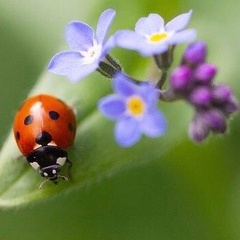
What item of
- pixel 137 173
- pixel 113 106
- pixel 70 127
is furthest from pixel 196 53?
pixel 137 173

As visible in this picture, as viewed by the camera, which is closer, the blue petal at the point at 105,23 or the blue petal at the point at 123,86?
the blue petal at the point at 123,86

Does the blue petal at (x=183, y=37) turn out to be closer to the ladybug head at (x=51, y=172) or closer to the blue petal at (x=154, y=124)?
the blue petal at (x=154, y=124)

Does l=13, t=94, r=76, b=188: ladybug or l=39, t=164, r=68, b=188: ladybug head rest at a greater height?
l=13, t=94, r=76, b=188: ladybug

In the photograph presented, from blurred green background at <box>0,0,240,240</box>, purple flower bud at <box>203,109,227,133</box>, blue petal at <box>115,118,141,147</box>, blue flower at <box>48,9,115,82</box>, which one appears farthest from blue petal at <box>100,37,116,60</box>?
blurred green background at <box>0,0,240,240</box>

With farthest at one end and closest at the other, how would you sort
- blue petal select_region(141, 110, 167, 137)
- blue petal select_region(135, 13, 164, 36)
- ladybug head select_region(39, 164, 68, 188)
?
ladybug head select_region(39, 164, 68, 188)
blue petal select_region(135, 13, 164, 36)
blue petal select_region(141, 110, 167, 137)

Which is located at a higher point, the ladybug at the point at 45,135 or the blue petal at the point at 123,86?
the blue petal at the point at 123,86

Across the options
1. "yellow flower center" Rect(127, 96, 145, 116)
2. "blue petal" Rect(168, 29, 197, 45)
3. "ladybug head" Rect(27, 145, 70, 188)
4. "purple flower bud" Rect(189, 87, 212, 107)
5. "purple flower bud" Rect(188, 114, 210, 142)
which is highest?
"blue petal" Rect(168, 29, 197, 45)

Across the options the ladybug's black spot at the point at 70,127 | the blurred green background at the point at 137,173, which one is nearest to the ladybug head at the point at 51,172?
the ladybug's black spot at the point at 70,127

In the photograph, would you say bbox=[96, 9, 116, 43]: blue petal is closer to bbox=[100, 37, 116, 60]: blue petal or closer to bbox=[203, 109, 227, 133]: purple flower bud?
bbox=[100, 37, 116, 60]: blue petal
